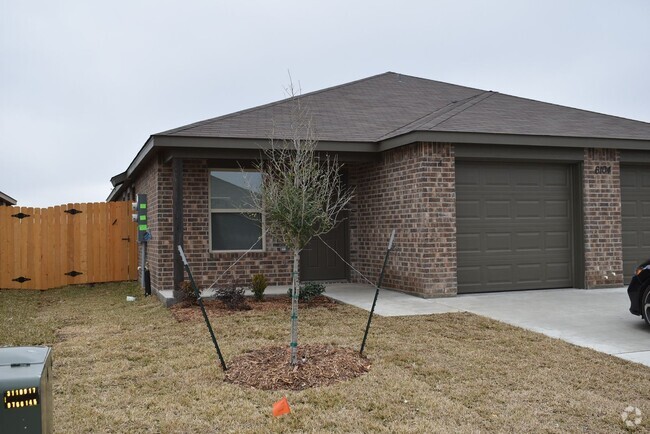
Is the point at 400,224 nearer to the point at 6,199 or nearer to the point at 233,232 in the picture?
the point at 233,232

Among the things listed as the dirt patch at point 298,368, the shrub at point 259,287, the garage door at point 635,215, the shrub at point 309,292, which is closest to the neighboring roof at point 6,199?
the shrub at point 259,287

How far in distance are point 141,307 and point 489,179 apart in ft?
21.9

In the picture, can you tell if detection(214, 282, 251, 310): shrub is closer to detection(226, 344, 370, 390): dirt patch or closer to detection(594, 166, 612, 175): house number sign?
detection(226, 344, 370, 390): dirt patch

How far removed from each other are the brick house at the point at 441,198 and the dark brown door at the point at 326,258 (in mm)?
23

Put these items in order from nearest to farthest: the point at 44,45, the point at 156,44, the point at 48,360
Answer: the point at 48,360, the point at 44,45, the point at 156,44

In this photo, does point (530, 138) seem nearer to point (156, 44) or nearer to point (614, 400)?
point (614, 400)

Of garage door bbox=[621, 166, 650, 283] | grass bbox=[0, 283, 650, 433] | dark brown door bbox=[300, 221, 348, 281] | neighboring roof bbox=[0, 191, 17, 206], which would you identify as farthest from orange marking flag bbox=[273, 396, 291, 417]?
neighboring roof bbox=[0, 191, 17, 206]

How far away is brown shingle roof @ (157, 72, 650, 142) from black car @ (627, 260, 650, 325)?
3653mm

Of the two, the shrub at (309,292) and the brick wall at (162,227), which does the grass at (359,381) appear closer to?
the shrub at (309,292)

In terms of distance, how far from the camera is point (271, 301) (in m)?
10.1

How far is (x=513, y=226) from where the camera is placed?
10.8 metres

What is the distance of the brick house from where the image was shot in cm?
1019

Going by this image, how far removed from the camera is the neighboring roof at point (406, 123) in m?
10.2

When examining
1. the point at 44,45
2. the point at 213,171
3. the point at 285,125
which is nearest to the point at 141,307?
the point at 213,171
